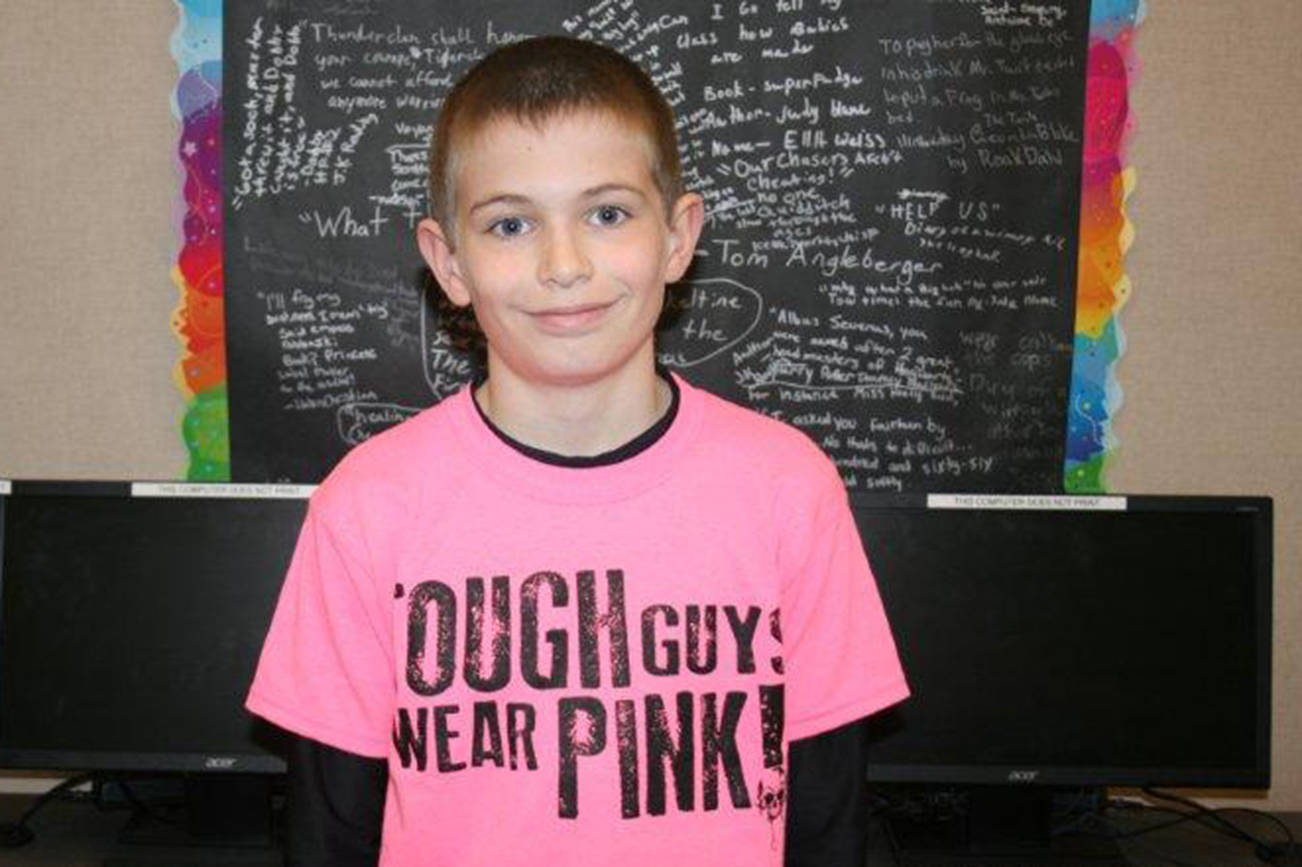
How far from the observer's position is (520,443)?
126cm

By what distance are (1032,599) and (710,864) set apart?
764 mm

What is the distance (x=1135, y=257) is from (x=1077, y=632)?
0.68 m

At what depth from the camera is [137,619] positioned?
1738 millimetres

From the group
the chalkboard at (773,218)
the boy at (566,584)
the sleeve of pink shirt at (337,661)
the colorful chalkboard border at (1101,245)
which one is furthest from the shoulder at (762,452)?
the colorful chalkboard border at (1101,245)

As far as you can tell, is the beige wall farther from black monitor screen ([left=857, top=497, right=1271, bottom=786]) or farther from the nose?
the nose

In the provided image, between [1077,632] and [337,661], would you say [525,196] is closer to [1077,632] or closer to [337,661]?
[337,661]

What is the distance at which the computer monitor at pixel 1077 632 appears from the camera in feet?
5.67

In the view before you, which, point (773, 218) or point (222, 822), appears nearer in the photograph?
point (222, 822)

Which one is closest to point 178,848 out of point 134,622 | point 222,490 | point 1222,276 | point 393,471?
point 134,622

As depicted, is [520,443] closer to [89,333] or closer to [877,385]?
[877,385]

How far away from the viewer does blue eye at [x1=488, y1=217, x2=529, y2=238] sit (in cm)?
118

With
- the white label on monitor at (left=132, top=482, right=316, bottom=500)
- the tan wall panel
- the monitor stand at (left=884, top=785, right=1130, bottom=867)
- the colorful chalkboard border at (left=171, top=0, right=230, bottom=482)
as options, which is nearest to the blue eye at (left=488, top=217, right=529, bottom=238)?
the white label on monitor at (left=132, top=482, right=316, bottom=500)

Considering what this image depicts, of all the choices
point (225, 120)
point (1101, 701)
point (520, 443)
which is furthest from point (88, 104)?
point (1101, 701)

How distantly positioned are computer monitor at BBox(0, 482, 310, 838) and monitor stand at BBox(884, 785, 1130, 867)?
3.13 ft
